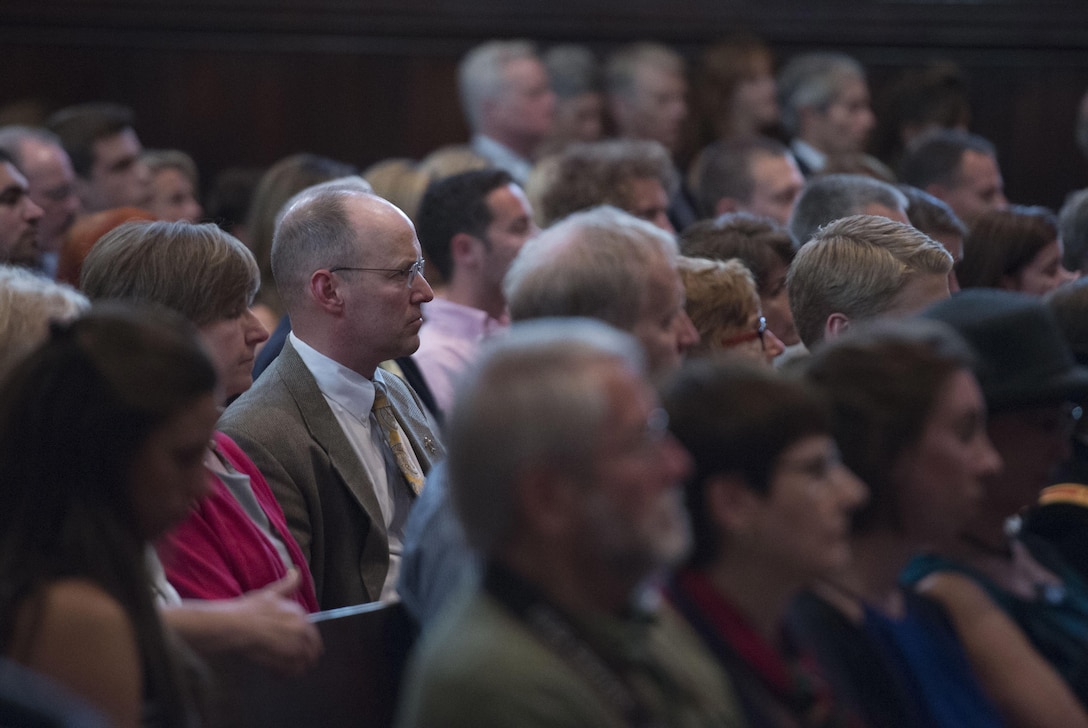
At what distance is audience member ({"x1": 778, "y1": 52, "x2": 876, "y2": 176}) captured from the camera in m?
6.87

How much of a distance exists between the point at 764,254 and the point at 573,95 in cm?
352

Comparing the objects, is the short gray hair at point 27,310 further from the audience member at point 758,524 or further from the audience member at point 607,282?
the audience member at point 758,524

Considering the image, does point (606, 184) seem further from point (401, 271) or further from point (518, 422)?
point (518, 422)

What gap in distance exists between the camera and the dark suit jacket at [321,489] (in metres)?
3.01

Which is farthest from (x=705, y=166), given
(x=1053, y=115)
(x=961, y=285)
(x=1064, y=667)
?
(x=1064, y=667)

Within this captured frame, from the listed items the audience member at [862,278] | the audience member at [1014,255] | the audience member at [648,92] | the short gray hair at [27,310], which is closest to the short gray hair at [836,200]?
the audience member at [1014,255]

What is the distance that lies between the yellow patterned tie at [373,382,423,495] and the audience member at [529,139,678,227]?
5.58ft

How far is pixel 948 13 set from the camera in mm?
7621

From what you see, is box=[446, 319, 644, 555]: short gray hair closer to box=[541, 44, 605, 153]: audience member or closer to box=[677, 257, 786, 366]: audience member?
box=[677, 257, 786, 366]: audience member

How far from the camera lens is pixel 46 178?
17.5 feet

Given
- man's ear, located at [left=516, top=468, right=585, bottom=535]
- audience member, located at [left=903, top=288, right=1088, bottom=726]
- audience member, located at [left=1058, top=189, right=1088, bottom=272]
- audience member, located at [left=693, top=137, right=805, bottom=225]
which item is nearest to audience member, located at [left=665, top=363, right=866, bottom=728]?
man's ear, located at [left=516, top=468, right=585, bottom=535]

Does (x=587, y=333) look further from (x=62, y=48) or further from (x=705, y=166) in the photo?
(x=62, y=48)

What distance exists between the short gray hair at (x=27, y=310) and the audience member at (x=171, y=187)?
3298 millimetres

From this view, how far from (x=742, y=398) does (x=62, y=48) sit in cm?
619
